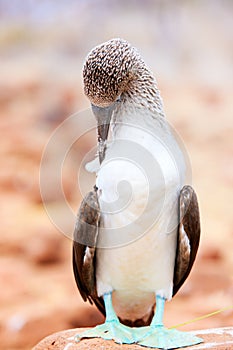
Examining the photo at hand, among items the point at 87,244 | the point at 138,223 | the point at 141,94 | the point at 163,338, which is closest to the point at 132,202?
the point at 138,223

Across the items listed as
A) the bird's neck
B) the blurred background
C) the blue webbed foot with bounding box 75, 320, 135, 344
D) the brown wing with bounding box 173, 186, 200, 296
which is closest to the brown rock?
the blue webbed foot with bounding box 75, 320, 135, 344

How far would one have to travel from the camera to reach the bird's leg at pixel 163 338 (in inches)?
96.3

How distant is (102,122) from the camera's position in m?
2.45

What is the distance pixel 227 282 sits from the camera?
16.2 ft

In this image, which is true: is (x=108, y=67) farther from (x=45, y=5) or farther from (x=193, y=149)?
(x=45, y=5)

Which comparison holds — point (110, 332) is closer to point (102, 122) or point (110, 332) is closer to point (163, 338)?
point (163, 338)

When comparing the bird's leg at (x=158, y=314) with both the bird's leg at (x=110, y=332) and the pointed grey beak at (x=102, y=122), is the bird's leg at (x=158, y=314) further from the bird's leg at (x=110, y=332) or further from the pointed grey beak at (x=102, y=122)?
the pointed grey beak at (x=102, y=122)

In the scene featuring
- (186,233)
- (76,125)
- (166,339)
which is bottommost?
(166,339)

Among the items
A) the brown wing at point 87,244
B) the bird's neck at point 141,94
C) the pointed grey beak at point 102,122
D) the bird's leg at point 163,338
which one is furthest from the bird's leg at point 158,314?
the bird's neck at point 141,94

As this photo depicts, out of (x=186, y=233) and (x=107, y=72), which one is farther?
(x=186, y=233)

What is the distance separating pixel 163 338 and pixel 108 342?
186 millimetres

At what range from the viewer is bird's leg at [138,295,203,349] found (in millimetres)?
2446

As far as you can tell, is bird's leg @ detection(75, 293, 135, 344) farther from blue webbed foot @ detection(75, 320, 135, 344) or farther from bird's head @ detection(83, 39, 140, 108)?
bird's head @ detection(83, 39, 140, 108)

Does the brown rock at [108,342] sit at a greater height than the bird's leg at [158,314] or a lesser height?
lesser
